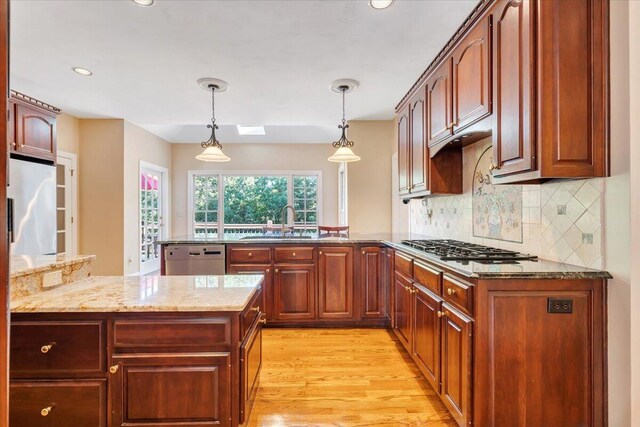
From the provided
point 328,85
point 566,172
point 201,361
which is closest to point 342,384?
point 201,361

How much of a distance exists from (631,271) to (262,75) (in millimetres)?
3184

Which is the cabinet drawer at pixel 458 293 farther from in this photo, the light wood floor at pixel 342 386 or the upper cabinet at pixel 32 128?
the upper cabinet at pixel 32 128

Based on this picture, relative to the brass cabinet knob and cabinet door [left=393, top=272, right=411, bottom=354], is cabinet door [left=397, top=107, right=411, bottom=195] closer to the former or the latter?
cabinet door [left=393, top=272, right=411, bottom=354]

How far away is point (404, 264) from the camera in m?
2.66

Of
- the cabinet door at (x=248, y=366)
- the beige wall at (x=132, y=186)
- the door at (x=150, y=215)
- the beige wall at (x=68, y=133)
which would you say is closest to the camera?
the cabinet door at (x=248, y=366)

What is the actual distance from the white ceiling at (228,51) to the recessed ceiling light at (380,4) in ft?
0.15

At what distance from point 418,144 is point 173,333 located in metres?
2.49

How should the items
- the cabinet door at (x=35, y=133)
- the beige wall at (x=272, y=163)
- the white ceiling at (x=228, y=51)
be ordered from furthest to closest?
1. the beige wall at (x=272, y=163)
2. the cabinet door at (x=35, y=133)
3. the white ceiling at (x=228, y=51)

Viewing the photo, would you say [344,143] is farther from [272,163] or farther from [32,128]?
[272,163]

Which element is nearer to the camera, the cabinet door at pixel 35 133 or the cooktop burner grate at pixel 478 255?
the cooktop burner grate at pixel 478 255

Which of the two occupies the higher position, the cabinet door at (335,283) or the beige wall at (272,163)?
the beige wall at (272,163)

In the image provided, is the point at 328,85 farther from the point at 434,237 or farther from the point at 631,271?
the point at 631,271

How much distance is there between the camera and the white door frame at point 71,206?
188 inches

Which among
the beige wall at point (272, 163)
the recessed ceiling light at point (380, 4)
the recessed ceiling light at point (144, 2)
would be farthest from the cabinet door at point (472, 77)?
the beige wall at point (272, 163)
